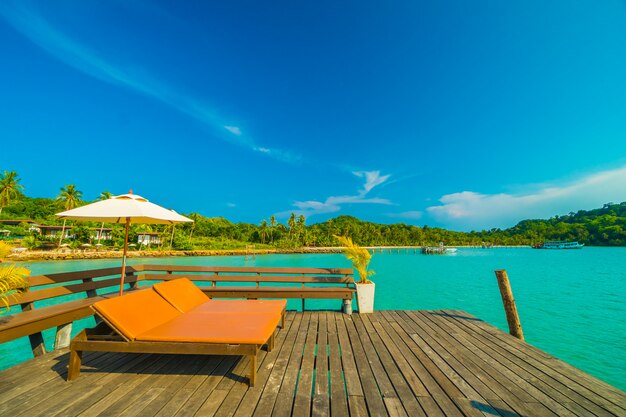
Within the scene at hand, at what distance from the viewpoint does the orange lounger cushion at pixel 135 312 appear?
2.67m

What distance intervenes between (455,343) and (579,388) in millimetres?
1370

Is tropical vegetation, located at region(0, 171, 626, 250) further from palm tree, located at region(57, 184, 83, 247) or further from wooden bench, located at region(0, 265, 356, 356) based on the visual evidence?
wooden bench, located at region(0, 265, 356, 356)

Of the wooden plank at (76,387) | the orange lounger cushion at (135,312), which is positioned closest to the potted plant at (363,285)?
the orange lounger cushion at (135,312)

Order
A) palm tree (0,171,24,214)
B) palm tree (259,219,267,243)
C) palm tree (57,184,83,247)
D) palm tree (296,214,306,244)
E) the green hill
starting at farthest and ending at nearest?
palm tree (296,214,306,244)
palm tree (259,219,267,243)
the green hill
palm tree (57,184,83,247)
palm tree (0,171,24,214)

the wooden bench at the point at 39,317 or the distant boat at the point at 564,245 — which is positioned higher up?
the distant boat at the point at 564,245

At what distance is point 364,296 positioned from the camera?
5.31 metres

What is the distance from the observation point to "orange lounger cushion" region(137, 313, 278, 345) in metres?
2.63

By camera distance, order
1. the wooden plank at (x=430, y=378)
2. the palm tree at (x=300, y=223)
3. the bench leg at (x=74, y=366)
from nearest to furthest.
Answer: the wooden plank at (x=430, y=378) → the bench leg at (x=74, y=366) → the palm tree at (x=300, y=223)

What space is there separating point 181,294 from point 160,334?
1350mm

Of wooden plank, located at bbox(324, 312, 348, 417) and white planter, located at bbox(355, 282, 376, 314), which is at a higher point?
white planter, located at bbox(355, 282, 376, 314)

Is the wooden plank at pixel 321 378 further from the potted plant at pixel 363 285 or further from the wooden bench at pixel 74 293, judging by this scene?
the potted plant at pixel 363 285

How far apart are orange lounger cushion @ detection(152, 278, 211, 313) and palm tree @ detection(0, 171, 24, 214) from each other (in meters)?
61.0

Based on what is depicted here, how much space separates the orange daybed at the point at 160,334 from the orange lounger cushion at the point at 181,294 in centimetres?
44

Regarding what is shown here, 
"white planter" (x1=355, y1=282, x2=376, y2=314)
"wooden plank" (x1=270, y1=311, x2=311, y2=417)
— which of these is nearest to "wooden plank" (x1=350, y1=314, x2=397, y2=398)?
"white planter" (x1=355, y1=282, x2=376, y2=314)
